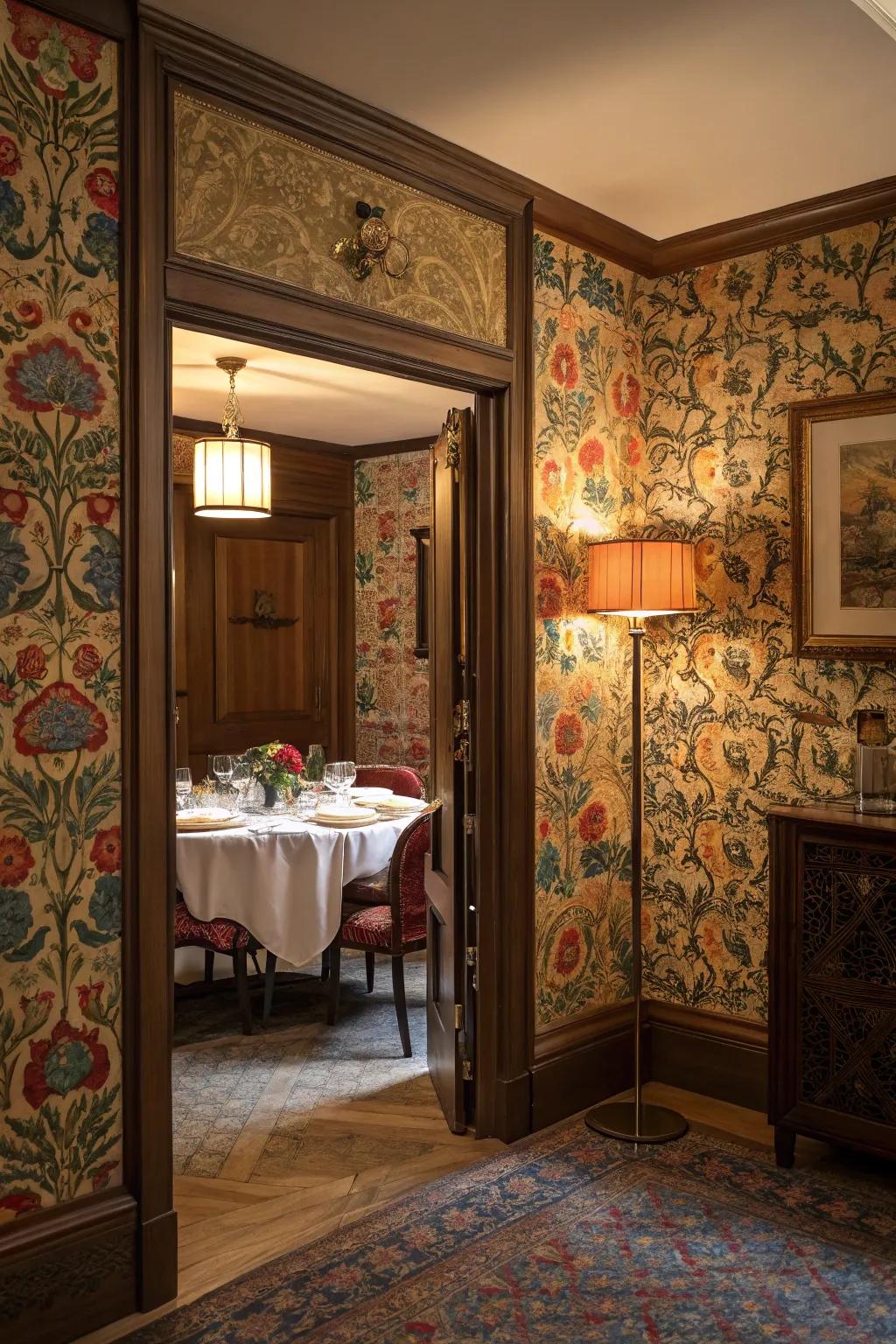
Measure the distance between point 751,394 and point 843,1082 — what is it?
2127mm

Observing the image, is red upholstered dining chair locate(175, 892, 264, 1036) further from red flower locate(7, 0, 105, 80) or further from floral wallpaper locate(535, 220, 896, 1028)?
red flower locate(7, 0, 105, 80)

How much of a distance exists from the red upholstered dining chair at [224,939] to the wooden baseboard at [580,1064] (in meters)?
1.34

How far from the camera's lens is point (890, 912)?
3.02 m

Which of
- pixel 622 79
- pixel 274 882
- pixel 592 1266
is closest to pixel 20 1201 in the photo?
pixel 592 1266

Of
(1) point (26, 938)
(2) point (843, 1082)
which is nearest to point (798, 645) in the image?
(2) point (843, 1082)

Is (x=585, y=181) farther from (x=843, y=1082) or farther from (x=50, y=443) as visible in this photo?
(x=843, y=1082)

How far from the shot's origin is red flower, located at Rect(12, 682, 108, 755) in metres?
2.33

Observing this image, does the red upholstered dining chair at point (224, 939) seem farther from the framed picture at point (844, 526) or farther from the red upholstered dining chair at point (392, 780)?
the framed picture at point (844, 526)

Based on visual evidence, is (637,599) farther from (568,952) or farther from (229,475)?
(229,475)

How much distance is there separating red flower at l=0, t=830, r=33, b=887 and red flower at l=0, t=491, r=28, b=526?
637 millimetres

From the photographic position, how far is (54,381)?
2357 millimetres

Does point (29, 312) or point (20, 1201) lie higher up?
point (29, 312)

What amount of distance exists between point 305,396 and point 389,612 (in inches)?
63.1

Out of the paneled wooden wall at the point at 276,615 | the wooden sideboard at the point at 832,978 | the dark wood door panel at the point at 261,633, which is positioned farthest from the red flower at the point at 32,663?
the dark wood door panel at the point at 261,633
